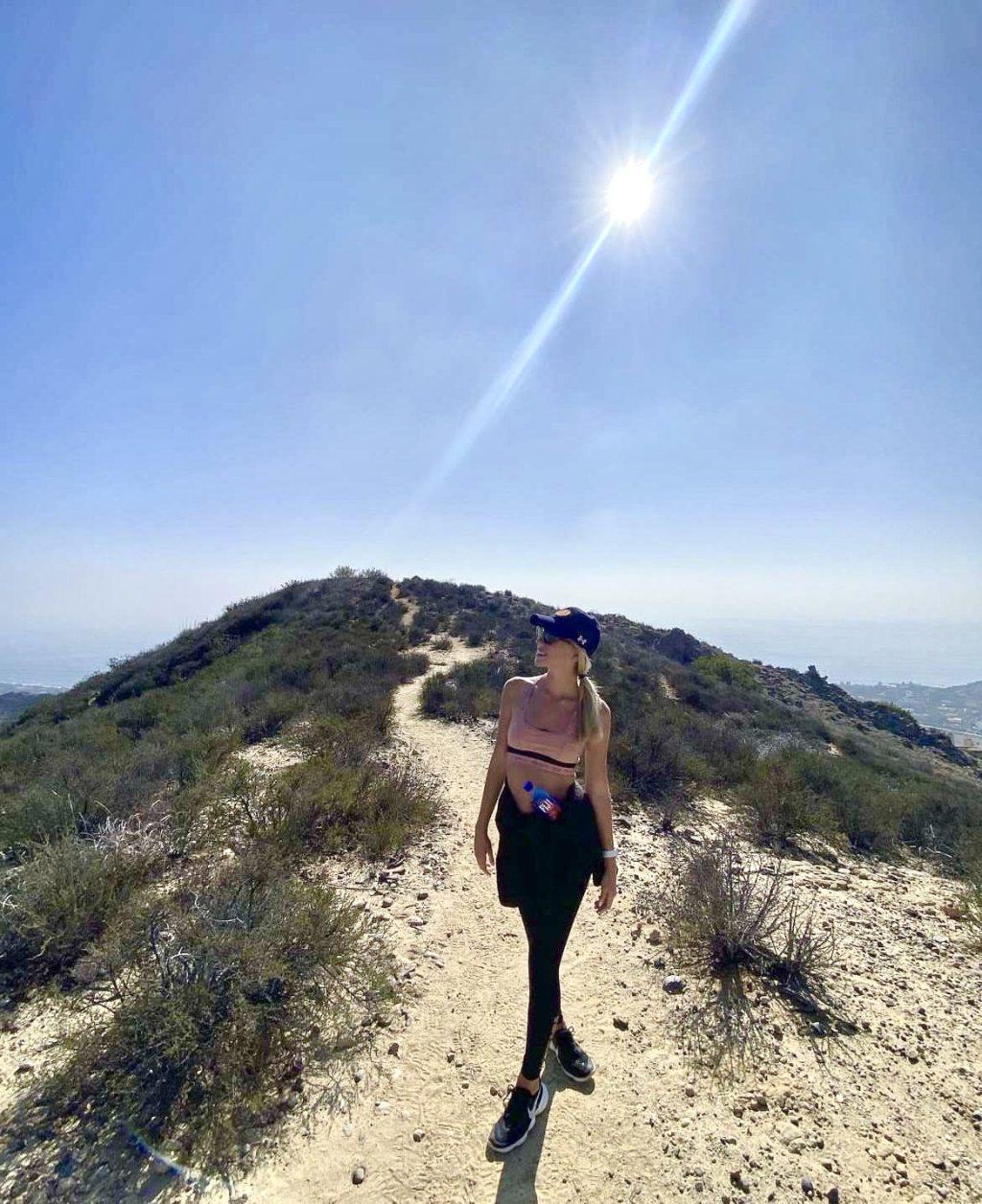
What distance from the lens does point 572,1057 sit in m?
2.81

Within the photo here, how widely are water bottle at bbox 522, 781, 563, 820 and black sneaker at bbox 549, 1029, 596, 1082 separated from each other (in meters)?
1.52

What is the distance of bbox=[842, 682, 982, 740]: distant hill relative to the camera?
71881mm

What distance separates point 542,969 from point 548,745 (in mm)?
1054

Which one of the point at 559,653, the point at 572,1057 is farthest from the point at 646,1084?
the point at 559,653

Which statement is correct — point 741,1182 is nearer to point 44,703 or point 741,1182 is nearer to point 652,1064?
point 652,1064

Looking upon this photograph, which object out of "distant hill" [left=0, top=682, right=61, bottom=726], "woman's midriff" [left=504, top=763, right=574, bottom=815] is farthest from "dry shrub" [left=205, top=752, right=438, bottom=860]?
"distant hill" [left=0, top=682, right=61, bottom=726]

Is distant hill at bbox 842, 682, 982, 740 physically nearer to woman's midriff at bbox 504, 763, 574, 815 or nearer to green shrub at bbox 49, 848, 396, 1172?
green shrub at bbox 49, 848, 396, 1172

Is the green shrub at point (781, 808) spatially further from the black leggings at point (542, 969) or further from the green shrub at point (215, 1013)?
the green shrub at point (215, 1013)

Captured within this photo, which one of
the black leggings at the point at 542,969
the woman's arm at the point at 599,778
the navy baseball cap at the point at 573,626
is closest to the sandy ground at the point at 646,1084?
the black leggings at the point at 542,969

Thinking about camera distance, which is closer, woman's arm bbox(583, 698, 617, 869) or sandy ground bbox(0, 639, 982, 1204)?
sandy ground bbox(0, 639, 982, 1204)

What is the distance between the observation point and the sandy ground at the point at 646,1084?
228cm

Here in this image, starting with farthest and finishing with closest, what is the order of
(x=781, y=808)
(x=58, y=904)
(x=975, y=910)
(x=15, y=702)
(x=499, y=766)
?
(x=15, y=702) → (x=781, y=808) → (x=975, y=910) → (x=58, y=904) → (x=499, y=766)

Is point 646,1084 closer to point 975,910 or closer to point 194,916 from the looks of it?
point 194,916

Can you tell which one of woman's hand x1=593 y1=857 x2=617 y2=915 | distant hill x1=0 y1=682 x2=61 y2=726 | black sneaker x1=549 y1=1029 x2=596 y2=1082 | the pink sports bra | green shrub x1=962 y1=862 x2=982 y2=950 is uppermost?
the pink sports bra
